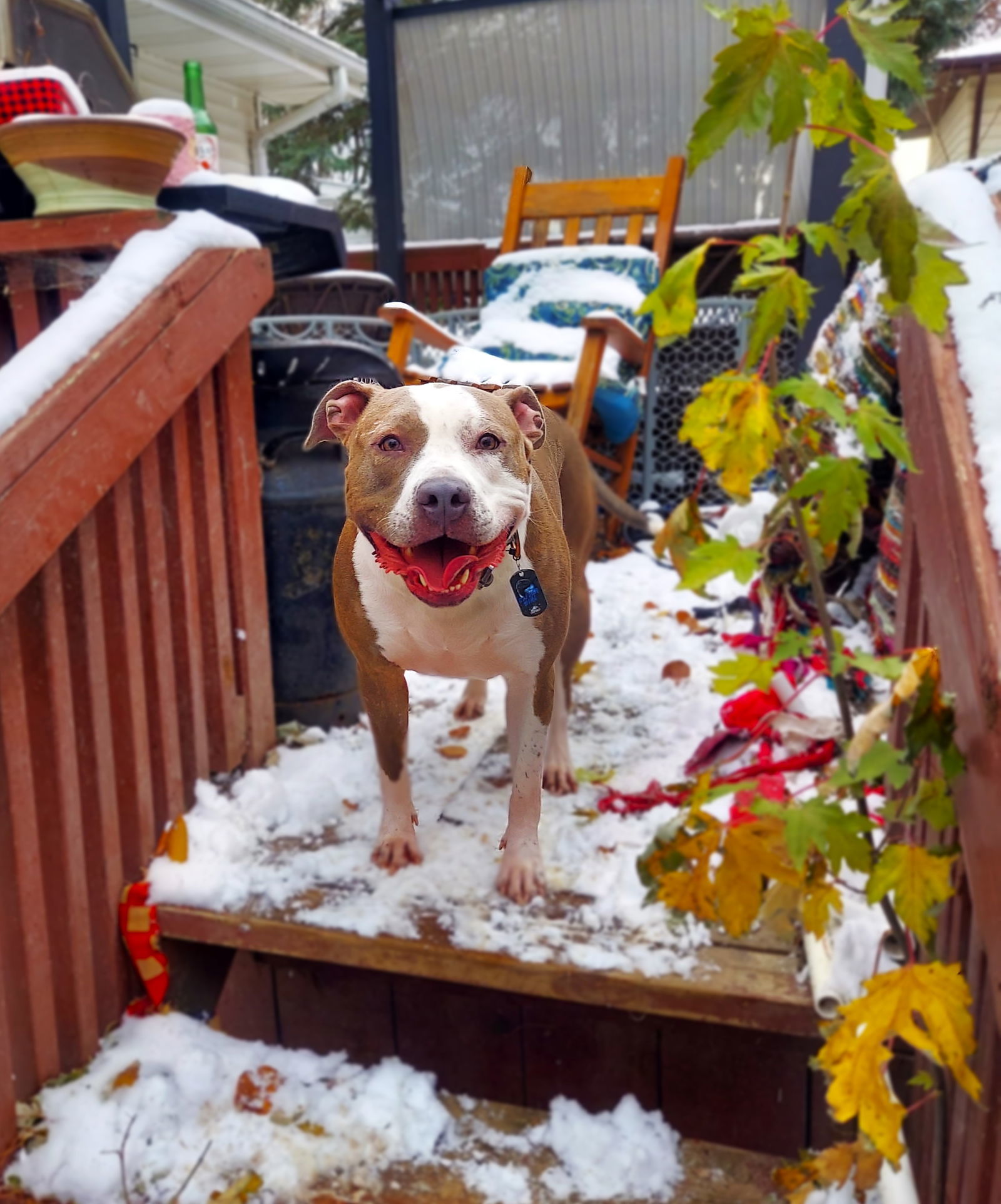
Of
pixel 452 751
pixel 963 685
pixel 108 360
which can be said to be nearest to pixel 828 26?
pixel 452 751

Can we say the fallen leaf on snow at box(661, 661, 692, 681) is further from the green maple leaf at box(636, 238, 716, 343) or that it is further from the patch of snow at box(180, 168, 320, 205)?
the green maple leaf at box(636, 238, 716, 343)

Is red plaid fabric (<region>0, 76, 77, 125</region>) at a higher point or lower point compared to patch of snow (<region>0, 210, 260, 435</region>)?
higher

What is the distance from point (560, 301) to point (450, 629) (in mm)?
701

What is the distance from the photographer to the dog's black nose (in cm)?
23

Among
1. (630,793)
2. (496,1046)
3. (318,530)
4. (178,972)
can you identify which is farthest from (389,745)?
(178,972)

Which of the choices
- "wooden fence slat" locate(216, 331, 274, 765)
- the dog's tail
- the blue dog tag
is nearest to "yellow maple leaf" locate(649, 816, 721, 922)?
the dog's tail

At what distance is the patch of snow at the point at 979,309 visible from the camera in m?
1.72

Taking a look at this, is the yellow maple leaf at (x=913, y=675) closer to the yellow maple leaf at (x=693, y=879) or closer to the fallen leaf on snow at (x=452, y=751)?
the yellow maple leaf at (x=693, y=879)

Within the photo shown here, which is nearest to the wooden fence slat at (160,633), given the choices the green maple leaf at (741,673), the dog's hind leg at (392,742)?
the green maple leaf at (741,673)

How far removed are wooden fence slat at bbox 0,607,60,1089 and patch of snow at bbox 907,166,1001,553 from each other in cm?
210

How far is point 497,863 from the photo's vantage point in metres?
2.15

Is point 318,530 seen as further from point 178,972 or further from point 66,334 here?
point 178,972

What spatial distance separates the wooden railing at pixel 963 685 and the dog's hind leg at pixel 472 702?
832 mm

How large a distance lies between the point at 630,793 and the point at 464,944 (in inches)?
21.8
